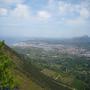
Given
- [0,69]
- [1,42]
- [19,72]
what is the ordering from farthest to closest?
1. [19,72]
2. [1,42]
3. [0,69]

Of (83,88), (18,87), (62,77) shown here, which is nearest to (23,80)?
(18,87)

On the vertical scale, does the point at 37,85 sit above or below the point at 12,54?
below

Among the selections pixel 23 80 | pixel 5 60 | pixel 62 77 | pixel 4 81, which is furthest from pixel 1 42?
pixel 62 77

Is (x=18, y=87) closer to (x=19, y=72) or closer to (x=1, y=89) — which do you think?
(x=19, y=72)

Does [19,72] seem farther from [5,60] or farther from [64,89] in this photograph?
[5,60]

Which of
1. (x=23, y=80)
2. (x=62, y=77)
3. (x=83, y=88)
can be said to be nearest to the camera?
(x=23, y=80)

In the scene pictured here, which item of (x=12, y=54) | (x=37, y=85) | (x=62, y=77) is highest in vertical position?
(x=12, y=54)

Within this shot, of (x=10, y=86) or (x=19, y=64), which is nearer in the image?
(x=10, y=86)

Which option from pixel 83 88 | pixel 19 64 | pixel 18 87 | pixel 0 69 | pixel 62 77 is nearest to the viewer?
pixel 0 69

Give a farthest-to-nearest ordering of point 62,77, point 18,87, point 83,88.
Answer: point 62,77 → point 83,88 → point 18,87
